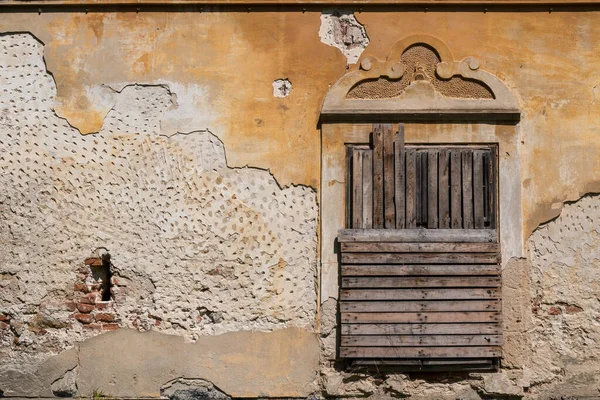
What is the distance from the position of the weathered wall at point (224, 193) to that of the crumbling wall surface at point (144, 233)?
10 millimetres

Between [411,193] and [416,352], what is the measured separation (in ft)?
3.66

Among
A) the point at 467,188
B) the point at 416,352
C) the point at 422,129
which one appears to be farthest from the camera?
the point at 422,129

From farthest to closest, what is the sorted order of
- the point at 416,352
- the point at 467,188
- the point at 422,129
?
the point at 422,129 < the point at 467,188 < the point at 416,352

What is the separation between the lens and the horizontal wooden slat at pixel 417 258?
576cm

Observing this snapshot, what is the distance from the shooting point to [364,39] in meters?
6.05

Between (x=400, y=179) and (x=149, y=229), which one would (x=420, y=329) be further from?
(x=149, y=229)

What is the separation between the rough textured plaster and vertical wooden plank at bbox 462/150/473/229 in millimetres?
1101

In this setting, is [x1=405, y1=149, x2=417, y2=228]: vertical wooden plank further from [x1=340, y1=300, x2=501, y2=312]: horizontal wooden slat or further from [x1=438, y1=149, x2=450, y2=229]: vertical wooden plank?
[x1=340, y1=300, x2=501, y2=312]: horizontal wooden slat

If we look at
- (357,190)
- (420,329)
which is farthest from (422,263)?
(357,190)

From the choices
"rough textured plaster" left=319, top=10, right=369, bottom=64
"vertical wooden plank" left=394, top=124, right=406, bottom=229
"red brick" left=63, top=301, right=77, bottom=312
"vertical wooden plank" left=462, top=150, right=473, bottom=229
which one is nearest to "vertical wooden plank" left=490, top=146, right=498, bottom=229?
"vertical wooden plank" left=462, top=150, right=473, bottom=229

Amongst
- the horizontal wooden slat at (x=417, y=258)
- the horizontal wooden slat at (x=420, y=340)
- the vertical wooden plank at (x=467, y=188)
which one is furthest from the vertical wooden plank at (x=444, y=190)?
the horizontal wooden slat at (x=420, y=340)

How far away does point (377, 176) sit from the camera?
5.88 metres

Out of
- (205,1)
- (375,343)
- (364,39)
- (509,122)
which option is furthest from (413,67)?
(375,343)

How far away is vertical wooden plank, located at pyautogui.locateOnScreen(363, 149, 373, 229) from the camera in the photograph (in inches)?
230
